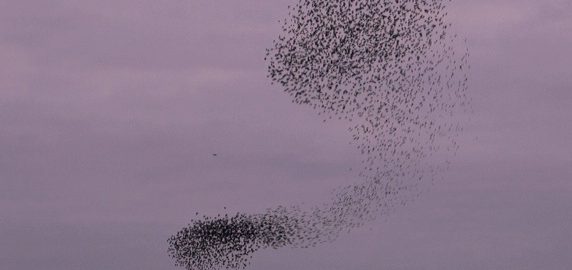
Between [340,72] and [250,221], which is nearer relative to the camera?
[340,72]

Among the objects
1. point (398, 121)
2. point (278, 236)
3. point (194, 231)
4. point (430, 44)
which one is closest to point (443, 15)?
point (430, 44)

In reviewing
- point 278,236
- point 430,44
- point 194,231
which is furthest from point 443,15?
point 194,231

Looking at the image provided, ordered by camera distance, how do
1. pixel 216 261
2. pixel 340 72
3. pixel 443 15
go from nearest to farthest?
pixel 443 15 < pixel 340 72 < pixel 216 261

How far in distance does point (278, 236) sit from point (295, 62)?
67.6 ft

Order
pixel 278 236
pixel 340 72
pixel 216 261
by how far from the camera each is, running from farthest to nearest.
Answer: pixel 216 261, pixel 278 236, pixel 340 72

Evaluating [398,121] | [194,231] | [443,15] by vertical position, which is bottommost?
[398,121]

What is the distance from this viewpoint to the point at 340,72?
61688mm

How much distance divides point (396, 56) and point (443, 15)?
13.1ft

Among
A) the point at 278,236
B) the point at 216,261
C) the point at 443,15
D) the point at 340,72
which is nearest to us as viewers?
the point at 443,15

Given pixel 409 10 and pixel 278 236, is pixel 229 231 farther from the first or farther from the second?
pixel 409 10

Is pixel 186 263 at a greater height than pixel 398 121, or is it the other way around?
pixel 186 263

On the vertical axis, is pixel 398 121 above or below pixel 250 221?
below

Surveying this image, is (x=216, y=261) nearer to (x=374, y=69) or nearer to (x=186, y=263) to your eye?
(x=186, y=263)

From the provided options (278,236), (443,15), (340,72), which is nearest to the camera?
(443,15)
